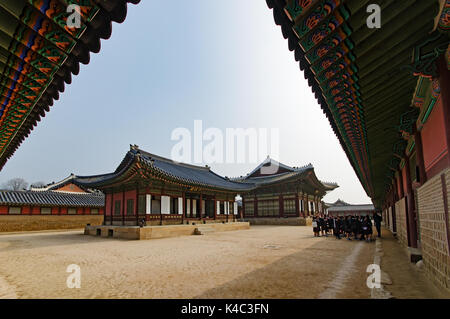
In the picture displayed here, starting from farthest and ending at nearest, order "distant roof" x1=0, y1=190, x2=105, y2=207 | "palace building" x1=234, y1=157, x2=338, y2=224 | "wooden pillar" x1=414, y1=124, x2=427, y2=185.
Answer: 1. "palace building" x1=234, y1=157, x2=338, y2=224
2. "distant roof" x1=0, y1=190, x2=105, y2=207
3. "wooden pillar" x1=414, y1=124, x2=427, y2=185

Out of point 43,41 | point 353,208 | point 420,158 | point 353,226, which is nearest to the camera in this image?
point 43,41

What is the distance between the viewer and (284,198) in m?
32.0

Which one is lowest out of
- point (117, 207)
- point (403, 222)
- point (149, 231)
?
point (149, 231)

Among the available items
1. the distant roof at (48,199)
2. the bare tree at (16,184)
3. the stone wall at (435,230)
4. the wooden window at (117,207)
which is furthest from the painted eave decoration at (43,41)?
the bare tree at (16,184)

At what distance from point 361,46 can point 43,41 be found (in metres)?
3.98

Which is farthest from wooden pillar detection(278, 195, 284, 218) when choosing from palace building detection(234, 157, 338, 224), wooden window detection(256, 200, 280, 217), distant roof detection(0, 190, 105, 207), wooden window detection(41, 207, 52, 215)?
wooden window detection(41, 207, 52, 215)

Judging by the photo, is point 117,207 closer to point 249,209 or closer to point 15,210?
point 15,210

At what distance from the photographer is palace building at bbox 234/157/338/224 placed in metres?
30.8

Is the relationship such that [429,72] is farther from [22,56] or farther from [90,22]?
[22,56]

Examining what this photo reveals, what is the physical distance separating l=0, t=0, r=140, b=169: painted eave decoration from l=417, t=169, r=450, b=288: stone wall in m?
5.10

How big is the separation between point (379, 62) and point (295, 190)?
28630 mm

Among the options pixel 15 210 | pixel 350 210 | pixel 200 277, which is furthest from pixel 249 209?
pixel 350 210

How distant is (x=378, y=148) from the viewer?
865 centimetres

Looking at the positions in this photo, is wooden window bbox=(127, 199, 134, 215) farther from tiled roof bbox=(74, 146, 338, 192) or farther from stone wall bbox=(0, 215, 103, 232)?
stone wall bbox=(0, 215, 103, 232)
